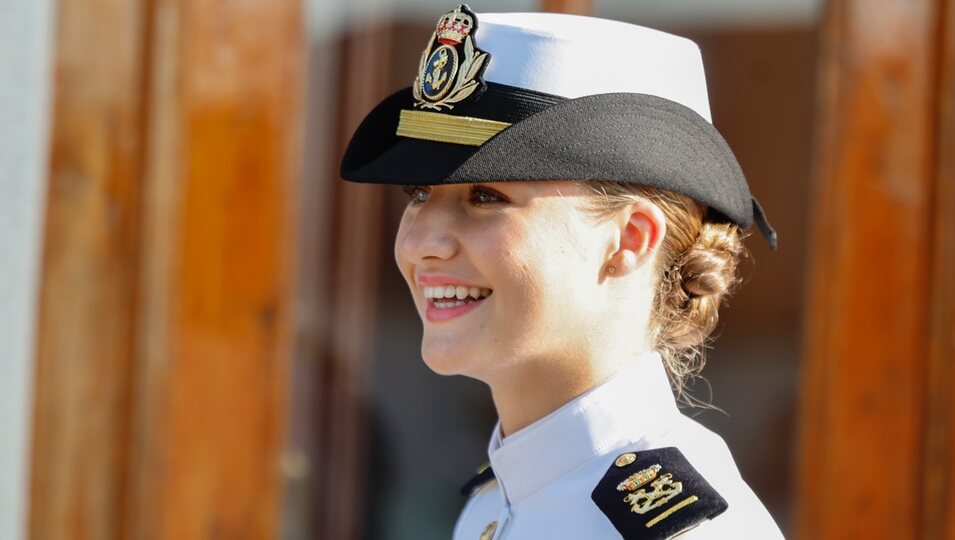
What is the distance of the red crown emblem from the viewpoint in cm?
175

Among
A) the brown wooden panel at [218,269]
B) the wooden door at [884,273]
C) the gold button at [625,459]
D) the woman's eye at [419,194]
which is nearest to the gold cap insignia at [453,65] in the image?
the woman's eye at [419,194]

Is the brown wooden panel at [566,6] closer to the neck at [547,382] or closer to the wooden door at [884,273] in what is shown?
the wooden door at [884,273]

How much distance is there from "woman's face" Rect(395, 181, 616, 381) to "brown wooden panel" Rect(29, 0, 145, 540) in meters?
1.75

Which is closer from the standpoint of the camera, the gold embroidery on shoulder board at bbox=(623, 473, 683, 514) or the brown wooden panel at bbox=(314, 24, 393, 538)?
the gold embroidery on shoulder board at bbox=(623, 473, 683, 514)

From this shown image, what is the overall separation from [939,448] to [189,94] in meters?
2.26

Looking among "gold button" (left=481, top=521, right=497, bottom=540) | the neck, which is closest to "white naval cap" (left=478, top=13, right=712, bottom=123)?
the neck

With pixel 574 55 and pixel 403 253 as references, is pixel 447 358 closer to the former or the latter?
pixel 403 253

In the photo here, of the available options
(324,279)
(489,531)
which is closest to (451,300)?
(489,531)

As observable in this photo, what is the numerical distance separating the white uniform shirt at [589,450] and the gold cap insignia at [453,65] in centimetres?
44

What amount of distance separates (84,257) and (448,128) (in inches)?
71.7

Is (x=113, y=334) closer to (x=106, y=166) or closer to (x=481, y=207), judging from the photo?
(x=106, y=166)

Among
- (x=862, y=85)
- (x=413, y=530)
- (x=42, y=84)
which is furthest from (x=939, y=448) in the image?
(x=42, y=84)

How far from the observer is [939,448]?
3.51m

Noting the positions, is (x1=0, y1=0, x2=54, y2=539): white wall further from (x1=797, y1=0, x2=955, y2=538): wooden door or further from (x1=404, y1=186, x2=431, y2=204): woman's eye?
(x1=797, y1=0, x2=955, y2=538): wooden door
